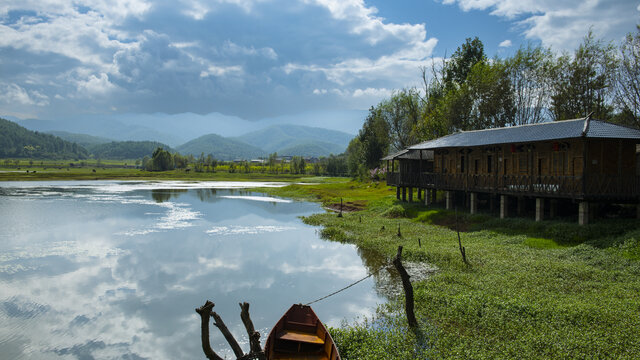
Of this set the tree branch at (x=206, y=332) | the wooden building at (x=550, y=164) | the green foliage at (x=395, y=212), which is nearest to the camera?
the tree branch at (x=206, y=332)

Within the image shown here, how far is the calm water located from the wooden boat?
289 cm

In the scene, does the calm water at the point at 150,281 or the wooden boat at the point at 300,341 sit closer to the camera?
the wooden boat at the point at 300,341

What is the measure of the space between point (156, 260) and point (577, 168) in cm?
3006

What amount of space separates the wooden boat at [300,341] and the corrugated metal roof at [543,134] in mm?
22485

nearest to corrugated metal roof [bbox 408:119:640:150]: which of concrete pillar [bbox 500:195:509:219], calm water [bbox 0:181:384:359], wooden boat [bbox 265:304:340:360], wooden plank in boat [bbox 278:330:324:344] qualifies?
concrete pillar [bbox 500:195:509:219]

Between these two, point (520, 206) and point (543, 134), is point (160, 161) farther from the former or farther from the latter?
point (543, 134)

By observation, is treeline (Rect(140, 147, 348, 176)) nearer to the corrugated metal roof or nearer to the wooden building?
the corrugated metal roof

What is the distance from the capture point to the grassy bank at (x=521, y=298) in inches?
483

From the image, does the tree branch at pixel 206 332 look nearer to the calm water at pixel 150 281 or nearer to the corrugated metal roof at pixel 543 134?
the calm water at pixel 150 281

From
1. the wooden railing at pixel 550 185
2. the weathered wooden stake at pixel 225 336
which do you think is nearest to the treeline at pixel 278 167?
the wooden railing at pixel 550 185

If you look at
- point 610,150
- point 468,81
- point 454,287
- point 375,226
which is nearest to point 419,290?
point 454,287

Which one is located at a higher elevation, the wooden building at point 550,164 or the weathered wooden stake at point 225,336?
the wooden building at point 550,164

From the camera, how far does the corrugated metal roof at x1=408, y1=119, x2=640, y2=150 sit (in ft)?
86.2

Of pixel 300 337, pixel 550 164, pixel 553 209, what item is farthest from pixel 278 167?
pixel 300 337
